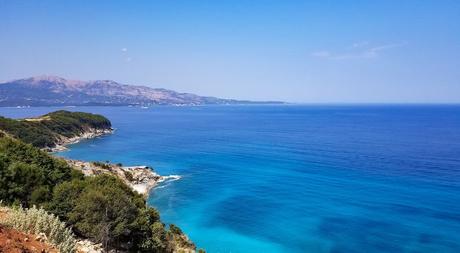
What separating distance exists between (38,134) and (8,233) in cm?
10811

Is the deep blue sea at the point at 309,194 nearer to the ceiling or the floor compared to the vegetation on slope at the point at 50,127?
nearer to the floor

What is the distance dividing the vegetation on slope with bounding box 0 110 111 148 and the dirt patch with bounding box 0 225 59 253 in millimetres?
94782

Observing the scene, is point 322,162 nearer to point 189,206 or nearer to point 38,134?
point 189,206

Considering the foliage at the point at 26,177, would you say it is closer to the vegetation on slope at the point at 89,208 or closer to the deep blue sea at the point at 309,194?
the vegetation on slope at the point at 89,208

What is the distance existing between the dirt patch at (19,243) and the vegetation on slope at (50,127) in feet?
311

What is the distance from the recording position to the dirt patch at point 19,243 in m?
8.59

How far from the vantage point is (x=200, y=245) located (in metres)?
43.9

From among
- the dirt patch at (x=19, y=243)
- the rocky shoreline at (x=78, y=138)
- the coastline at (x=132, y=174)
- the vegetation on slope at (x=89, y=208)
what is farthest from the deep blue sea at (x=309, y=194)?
the dirt patch at (x=19, y=243)

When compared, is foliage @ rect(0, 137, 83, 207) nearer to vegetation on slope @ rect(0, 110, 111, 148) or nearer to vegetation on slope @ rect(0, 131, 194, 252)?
vegetation on slope @ rect(0, 131, 194, 252)

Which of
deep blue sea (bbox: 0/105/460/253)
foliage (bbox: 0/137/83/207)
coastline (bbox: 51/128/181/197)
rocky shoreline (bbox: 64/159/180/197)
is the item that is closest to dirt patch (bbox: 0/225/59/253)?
foliage (bbox: 0/137/83/207)

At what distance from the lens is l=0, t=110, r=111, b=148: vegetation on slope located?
99269 mm

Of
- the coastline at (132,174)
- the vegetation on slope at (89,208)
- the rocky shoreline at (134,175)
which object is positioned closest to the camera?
the vegetation on slope at (89,208)

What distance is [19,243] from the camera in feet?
29.7

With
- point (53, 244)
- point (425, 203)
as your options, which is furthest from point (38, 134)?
point (53, 244)
